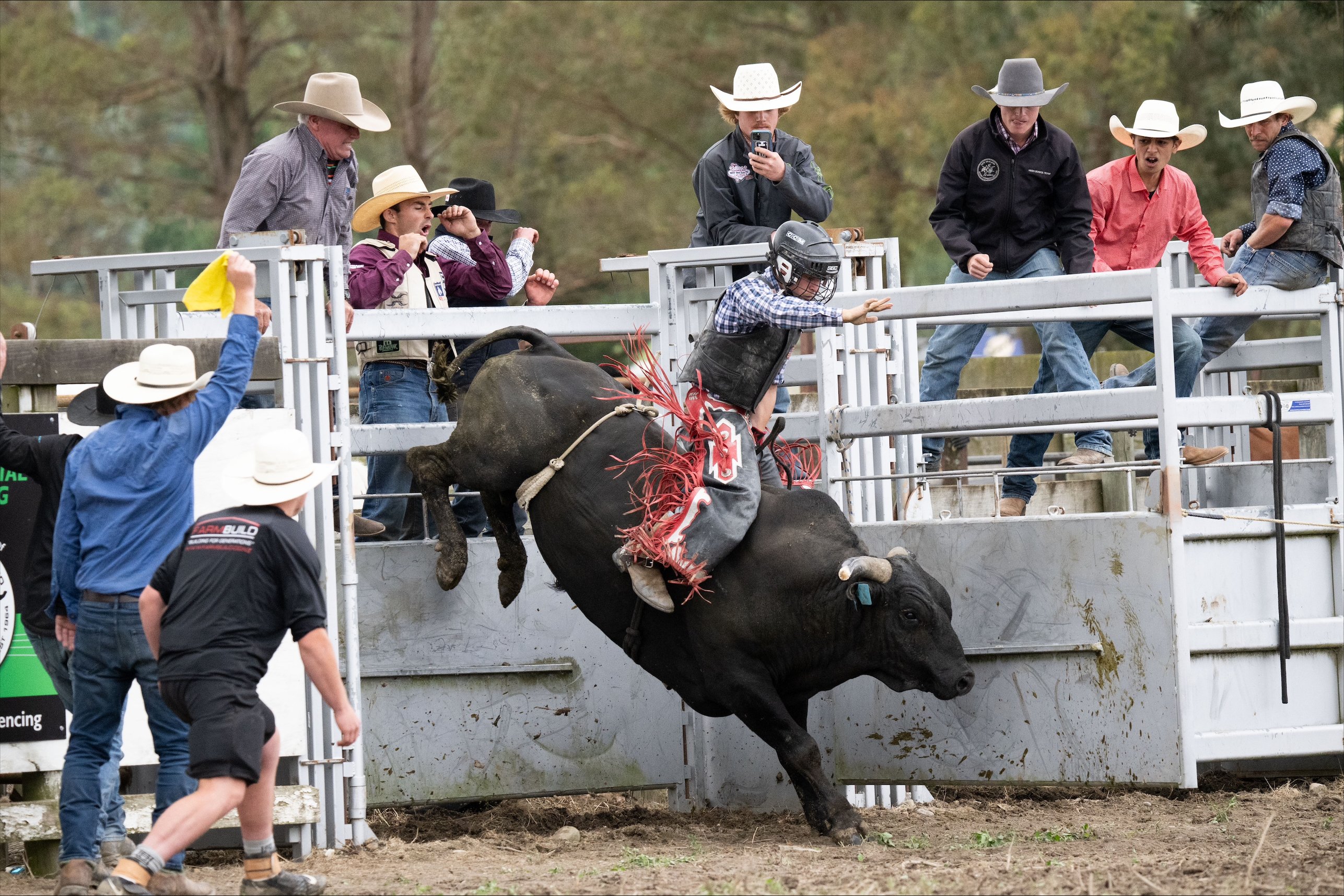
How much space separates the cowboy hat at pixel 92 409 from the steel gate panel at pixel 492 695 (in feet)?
6.18

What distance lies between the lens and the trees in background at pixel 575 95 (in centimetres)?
2050

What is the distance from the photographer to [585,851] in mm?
6871

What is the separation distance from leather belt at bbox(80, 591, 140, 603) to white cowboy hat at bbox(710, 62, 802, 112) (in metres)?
3.94

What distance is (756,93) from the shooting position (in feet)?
27.5

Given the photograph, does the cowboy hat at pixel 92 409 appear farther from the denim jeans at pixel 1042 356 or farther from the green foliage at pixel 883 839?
the denim jeans at pixel 1042 356

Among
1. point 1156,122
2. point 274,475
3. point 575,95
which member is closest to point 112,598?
point 274,475

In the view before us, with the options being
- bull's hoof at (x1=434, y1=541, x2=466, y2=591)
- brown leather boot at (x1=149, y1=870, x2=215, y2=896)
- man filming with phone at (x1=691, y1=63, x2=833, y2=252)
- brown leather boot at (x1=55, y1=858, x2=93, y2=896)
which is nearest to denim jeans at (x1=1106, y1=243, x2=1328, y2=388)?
man filming with phone at (x1=691, y1=63, x2=833, y2=252)

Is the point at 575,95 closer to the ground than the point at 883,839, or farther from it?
farther from it

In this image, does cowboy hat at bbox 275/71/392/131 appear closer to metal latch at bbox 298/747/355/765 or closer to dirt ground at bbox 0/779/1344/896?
metal latch at bbox 298/747/355/765

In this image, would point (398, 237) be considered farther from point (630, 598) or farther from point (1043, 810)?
point (1043, 810)

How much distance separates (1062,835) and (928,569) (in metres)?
1.35

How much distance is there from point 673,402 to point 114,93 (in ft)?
59.0

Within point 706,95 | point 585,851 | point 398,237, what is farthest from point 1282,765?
point 706,95

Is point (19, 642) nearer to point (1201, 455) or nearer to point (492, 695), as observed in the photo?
point (492, 695)
